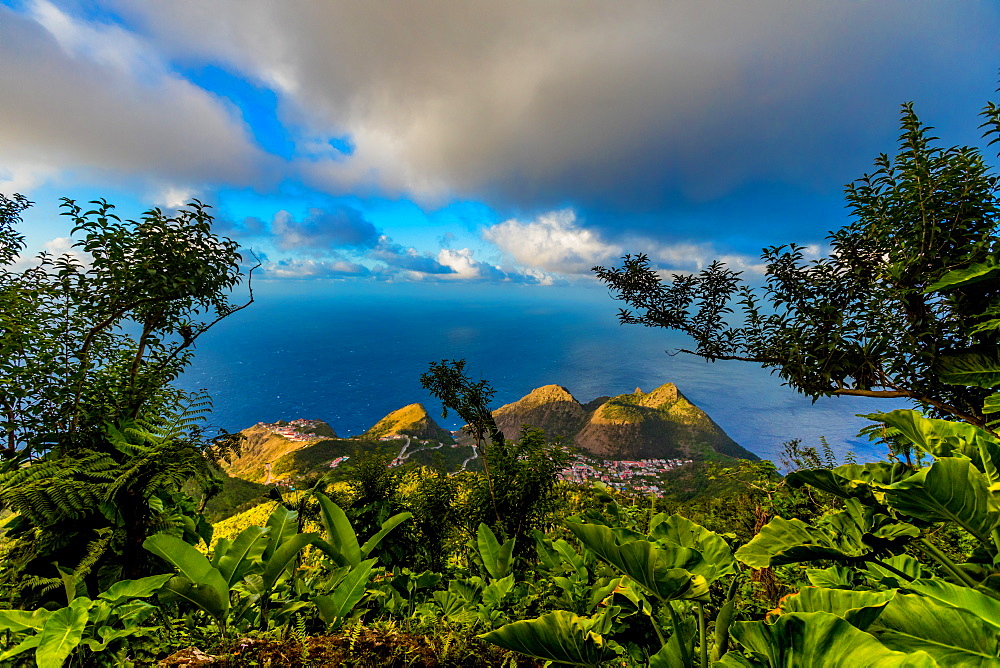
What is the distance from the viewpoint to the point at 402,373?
89812 mm

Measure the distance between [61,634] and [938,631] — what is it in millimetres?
2222

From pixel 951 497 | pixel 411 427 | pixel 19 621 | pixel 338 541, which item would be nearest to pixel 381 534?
pixel 338 541

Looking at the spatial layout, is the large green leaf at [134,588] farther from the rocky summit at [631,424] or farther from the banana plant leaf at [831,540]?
the rocky summit at [631,424]

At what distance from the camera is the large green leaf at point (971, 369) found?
7.79ft

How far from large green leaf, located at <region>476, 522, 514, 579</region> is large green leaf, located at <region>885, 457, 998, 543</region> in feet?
5.95

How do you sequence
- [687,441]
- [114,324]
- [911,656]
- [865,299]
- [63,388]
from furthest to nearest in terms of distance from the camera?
[687,441] → [865,299] → [114,324] → [63,388] → [911,656]

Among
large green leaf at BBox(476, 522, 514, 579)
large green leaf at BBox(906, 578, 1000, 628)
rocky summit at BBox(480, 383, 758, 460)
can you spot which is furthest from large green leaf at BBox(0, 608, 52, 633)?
rocky summit at BBox(480, 383, 758, 460)

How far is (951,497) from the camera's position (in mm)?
828

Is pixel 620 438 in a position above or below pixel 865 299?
below

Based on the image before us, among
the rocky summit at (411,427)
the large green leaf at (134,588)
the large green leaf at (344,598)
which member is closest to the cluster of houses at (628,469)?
the rocky summit at (411,427)

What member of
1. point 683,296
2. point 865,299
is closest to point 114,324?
point 683,296

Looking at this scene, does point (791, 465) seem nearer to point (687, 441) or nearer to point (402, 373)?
point (687, 441)

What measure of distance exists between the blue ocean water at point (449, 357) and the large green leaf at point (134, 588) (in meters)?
55.8

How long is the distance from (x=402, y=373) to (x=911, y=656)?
3687 inches
